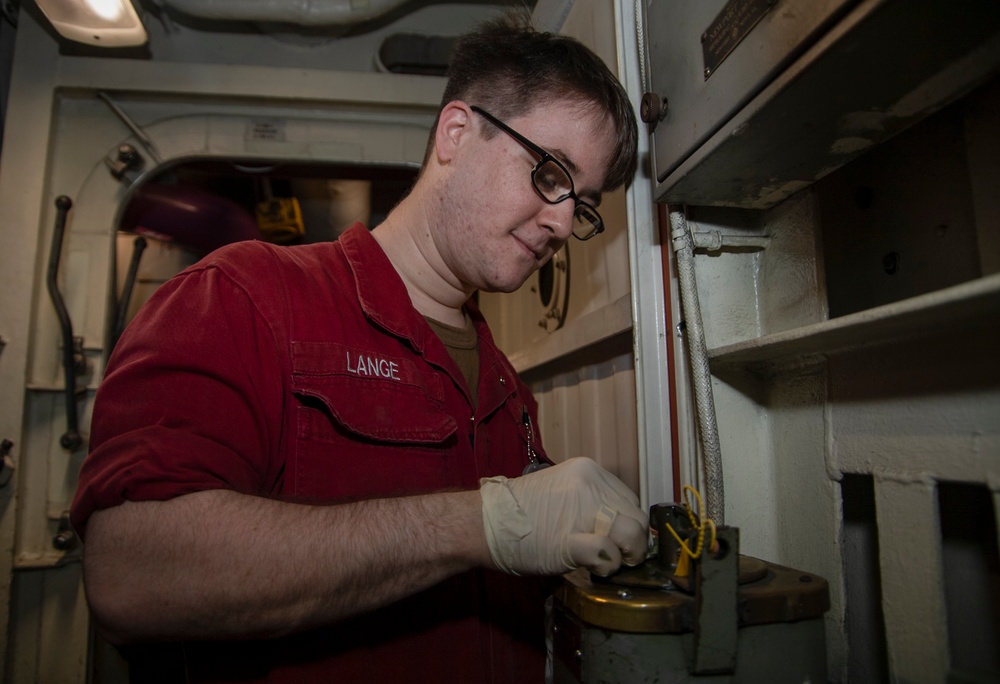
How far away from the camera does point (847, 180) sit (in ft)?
3.19

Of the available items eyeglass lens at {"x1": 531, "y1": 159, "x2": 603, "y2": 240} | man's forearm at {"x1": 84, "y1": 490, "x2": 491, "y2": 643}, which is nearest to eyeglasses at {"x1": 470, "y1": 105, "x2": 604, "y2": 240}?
eyeglass lens at {"x1": 531, "y1": 159, "x2": 603, "y2": 240}

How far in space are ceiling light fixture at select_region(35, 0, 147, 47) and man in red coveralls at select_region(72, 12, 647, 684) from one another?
1.21m

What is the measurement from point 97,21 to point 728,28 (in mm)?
1954

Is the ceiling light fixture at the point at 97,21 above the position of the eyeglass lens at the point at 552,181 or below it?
above

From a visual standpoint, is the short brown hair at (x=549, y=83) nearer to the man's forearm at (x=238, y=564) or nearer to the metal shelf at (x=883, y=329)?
the metal shelf at (x=883, y=329)

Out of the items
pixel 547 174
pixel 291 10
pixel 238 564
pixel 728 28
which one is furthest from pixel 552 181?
pixel 291 10

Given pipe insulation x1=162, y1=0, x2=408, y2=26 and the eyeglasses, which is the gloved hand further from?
pipe insulation x1=162, y1=0, x2=408, y2=26

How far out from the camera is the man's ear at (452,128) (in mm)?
1139

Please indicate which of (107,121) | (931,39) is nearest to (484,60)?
(931,39)

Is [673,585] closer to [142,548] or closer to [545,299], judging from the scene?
[142,548]

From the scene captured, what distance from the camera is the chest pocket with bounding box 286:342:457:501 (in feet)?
2.86

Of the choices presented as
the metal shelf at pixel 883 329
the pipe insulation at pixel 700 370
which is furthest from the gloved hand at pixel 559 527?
the metal shelf at pixel 883 329

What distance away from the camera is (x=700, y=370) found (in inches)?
36.2

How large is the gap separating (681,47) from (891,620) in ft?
2.82
